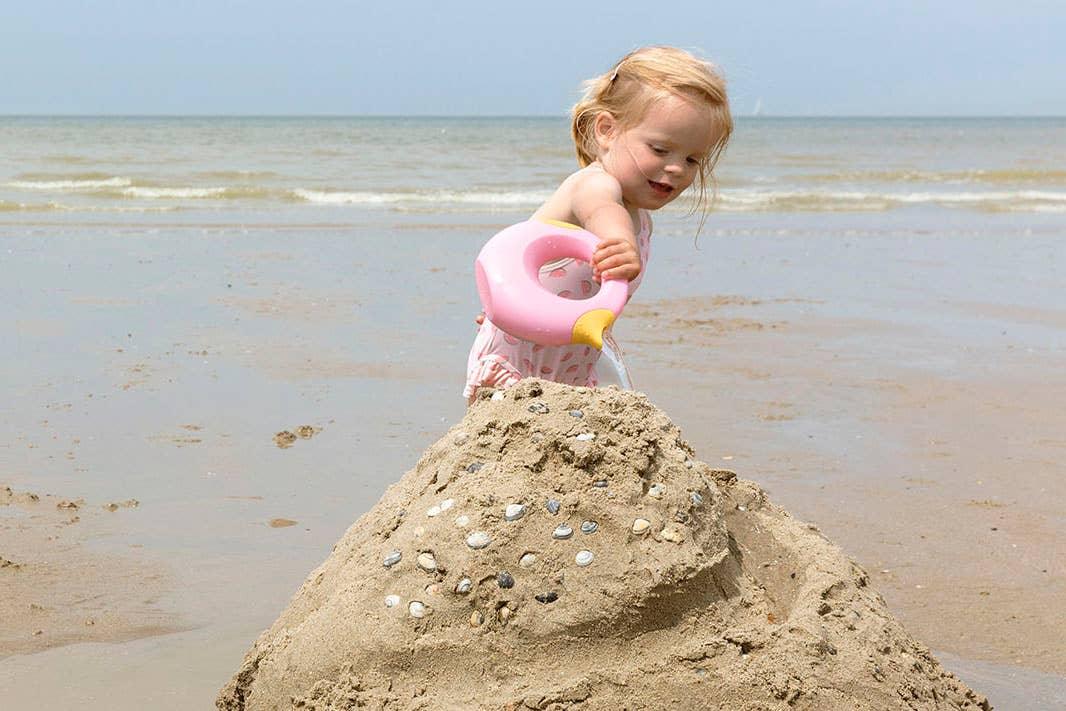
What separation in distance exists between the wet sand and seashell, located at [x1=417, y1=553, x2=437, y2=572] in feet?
3.23

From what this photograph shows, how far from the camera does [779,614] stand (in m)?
2.52

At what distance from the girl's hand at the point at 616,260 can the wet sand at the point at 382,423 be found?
1370 mm

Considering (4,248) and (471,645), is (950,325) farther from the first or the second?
(4,248)

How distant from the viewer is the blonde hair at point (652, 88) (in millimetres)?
3203

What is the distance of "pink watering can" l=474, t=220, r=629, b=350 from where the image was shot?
2902mm

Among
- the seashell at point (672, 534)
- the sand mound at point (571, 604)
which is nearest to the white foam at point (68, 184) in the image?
the sand mound at point (571, 604)

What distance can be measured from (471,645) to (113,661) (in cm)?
140

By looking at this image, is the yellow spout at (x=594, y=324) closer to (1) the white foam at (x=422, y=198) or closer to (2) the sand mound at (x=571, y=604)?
(2) the sand mound at (x=571, y=604)

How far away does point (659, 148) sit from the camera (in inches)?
128

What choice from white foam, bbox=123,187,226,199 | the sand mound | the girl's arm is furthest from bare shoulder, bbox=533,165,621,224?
white foam, bbox=123,187,226,199

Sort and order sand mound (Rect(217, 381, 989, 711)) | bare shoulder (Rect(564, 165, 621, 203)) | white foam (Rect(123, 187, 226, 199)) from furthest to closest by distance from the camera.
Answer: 1. white foam (Rect(123, 187, 226, 199))
2. bare shoulder (Rect(564, 165, 621, 203))
3. sand mound (Rect(217, 381, 989, 711))

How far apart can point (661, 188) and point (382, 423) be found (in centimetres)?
253

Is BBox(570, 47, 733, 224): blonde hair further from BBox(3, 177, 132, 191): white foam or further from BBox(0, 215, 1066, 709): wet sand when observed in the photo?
BBox(3, 177, 132, 191): white foam

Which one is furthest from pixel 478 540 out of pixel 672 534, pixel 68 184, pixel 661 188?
pixel 68 184
